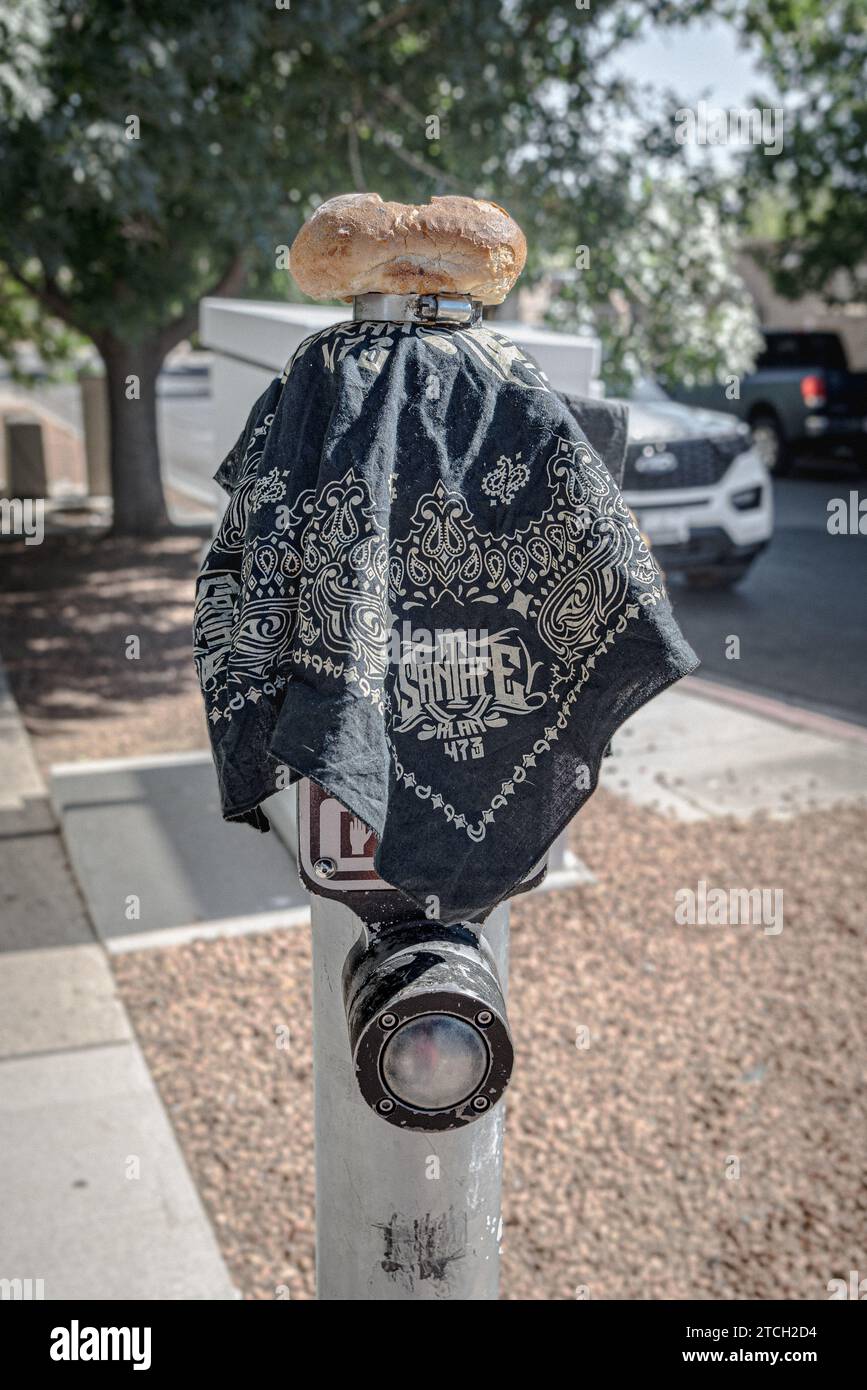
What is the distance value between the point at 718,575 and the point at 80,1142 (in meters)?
7.75

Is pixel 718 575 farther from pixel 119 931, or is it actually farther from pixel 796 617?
pixel 119 931

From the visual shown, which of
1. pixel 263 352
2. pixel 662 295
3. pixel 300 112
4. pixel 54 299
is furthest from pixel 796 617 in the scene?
pixel 54 299

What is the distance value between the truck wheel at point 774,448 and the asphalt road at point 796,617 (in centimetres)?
170

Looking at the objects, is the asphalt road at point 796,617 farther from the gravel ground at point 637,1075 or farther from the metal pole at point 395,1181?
the metal pole at point 395,1181

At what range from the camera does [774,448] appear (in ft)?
56.4

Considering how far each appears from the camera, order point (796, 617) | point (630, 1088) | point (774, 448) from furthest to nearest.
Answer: point (774, 448)
point (796, 617)
point (630, 1088)

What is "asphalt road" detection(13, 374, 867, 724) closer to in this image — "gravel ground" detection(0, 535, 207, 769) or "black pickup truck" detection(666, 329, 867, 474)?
"gravel ground" detection(0, 535, 207, 769)

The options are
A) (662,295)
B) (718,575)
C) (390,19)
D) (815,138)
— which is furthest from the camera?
(815,138)

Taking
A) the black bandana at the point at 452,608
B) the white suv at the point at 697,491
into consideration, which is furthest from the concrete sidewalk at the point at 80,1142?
the white suv at the point at 697,491

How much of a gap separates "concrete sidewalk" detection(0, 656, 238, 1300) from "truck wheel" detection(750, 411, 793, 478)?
14.4 metres

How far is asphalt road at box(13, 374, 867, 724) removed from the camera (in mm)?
7738

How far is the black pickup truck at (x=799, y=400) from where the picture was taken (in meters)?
16.8

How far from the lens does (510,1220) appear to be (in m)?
3.08

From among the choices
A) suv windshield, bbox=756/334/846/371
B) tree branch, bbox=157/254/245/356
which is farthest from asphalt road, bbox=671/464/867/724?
suv windshield, bbox=756/334/846/371
